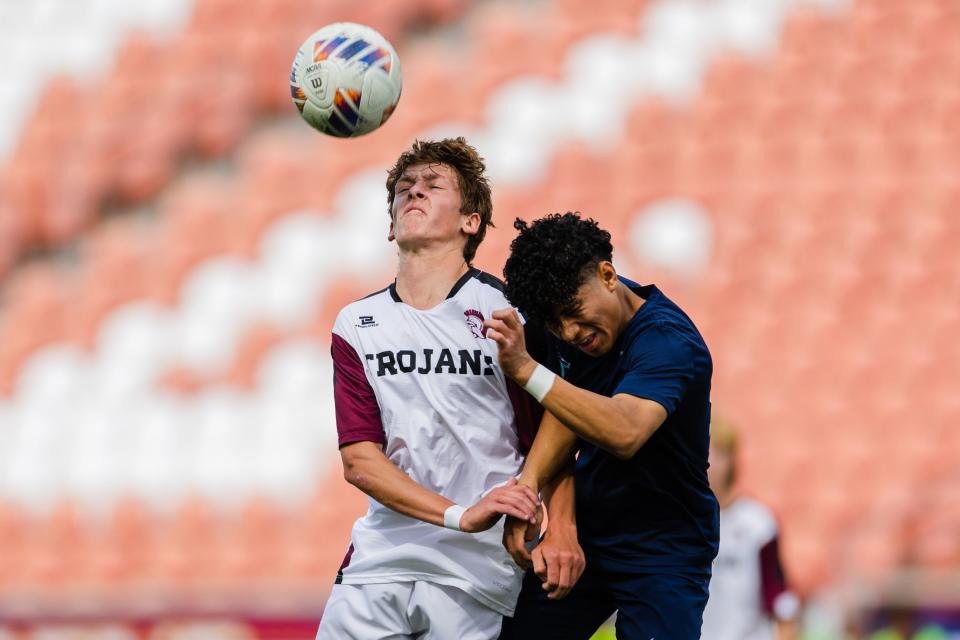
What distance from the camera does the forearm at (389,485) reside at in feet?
11.8

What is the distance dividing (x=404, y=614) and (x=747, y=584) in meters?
1.90

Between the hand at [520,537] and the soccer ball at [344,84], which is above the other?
the soccer ball at [344,84]

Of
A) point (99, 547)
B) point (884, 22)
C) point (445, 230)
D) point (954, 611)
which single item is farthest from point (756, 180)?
point (445, 230)

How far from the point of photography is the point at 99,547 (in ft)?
32.4

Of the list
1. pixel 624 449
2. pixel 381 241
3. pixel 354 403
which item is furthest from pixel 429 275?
pixel 381 241

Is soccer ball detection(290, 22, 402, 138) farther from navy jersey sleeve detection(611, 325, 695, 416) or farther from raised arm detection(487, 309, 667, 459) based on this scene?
navy jersey sleeve detection(611, 325, 695, 416)

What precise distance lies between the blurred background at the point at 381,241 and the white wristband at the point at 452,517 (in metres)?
4.90

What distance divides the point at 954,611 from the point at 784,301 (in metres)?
3.55

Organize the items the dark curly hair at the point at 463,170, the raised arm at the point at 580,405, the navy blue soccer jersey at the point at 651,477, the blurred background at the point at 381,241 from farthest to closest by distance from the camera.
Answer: the blurred background at the point at 381,241, the dark curly hair at the point at 463,170, the navy blue soccer jersey at the point at 651,477, the raised arm at the point at 580,405

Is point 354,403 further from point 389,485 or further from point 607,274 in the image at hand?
point 607,274

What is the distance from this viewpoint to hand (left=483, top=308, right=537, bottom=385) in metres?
3.40

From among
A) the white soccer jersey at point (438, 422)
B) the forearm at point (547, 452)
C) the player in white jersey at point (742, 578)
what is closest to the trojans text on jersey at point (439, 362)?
the white soccer jersey at point (438, 422)

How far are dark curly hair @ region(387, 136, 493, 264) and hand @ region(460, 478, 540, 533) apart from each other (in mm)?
765

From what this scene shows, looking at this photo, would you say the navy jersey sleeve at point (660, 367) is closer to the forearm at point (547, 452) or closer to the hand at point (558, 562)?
the forearm at point (547, 452)
